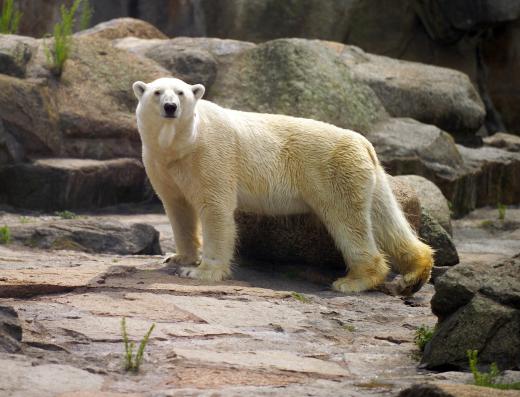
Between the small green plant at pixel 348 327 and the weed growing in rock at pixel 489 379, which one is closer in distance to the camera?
the weed growing in rock at pixel 489 379

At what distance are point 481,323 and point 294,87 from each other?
7.52m

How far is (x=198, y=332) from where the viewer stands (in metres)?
4.96

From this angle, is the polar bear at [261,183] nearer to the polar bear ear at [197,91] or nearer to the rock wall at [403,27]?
the polar bear ear at [197,91]

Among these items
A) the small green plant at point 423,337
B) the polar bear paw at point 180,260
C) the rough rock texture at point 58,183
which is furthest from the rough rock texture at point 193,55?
the small green plant at point 423,337

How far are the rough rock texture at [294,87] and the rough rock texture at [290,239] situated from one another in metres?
4.02

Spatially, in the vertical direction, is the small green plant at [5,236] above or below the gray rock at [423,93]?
below

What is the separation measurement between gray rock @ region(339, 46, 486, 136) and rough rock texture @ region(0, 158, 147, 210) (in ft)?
13.0

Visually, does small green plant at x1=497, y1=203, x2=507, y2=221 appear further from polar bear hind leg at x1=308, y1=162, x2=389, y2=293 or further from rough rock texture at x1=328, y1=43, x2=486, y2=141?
polar bear hind leg at x1=308, y1=162, x2=389, y2=293

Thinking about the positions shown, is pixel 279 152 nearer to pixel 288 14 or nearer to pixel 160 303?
pixel 160 303

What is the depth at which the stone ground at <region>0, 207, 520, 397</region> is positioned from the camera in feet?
13.2

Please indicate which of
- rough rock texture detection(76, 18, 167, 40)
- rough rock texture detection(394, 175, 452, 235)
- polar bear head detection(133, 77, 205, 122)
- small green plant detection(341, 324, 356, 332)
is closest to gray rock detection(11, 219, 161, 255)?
polar bear head detection(133, 77, 205, 122)

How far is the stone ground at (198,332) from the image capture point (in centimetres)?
403

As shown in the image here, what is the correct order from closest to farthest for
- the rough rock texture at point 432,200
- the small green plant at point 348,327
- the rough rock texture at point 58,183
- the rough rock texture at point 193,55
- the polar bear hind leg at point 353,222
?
the small green plant at point 348,327, the polar bear hind leg at point 353,222, the rough rock texture at point 432,200, the rough rock texture at point 58,183, the rough rock texture at point 193,55

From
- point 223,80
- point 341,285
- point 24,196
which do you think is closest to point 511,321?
point 341,285
